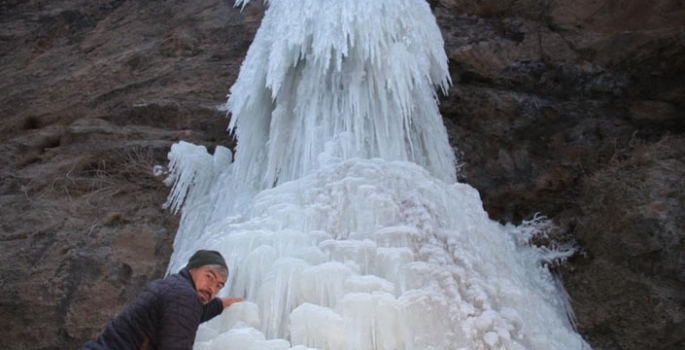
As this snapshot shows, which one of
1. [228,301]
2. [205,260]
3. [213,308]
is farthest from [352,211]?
[205,260]

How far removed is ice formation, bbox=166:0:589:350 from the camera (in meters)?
3.46

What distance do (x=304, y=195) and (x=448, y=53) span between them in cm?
379

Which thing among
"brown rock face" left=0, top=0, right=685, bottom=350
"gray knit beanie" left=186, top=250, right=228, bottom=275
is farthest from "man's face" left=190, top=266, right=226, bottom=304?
"brown rock face" left=0, top=0, right=685, bottom=350

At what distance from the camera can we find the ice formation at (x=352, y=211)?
11.3ft

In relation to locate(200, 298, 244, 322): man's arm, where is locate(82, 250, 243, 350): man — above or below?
above

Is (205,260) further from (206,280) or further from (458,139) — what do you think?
(458,139)

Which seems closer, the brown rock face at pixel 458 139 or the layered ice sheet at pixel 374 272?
the layered ice sheet at pixel 374 272

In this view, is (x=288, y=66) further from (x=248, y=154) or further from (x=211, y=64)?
(x=211, y=64)

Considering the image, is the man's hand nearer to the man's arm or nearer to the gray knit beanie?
the man's arm

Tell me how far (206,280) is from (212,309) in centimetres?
30

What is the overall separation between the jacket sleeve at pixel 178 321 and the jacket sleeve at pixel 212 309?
0.41 meters

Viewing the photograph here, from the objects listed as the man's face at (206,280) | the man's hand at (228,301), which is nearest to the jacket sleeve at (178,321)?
the man's face at (206,280)

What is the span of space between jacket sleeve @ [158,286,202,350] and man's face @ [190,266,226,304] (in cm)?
19

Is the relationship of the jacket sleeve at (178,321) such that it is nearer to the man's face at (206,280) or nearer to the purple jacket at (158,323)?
the purple jacket at (158,323)
